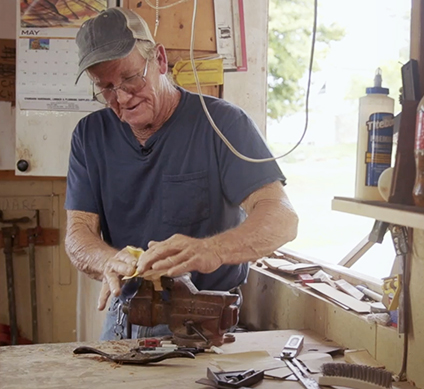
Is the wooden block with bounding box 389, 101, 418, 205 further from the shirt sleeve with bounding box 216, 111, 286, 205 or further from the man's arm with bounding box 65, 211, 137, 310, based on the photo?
the man's arm with bounding box 65, 211, 137, 310

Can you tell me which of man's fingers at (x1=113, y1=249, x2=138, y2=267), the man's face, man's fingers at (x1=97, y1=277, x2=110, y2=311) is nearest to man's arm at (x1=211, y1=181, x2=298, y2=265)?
man's fingers at (x1=113, y1=249, x2=138, y2=267)

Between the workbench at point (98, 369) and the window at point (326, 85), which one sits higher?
the window at point (326, 85)

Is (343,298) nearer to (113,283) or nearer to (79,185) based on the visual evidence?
(113,283)

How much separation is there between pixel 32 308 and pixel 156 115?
219cm

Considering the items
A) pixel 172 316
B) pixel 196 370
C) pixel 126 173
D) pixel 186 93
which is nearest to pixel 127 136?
pixel 126 173

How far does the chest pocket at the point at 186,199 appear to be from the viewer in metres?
1.93

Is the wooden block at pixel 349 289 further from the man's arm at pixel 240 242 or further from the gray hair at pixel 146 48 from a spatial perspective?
the gray hair at pixel 146 48

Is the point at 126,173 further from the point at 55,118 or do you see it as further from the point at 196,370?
the point at 55,118

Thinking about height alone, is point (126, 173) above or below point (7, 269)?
above

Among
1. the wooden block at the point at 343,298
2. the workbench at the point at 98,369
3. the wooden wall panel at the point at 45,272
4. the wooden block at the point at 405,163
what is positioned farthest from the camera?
the wooden wall panel at the point at 45,272

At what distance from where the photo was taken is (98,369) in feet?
4.84

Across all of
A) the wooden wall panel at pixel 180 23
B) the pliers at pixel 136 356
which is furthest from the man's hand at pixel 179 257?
the wooden wall panel at pixel 180 23

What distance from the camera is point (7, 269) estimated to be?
12.0 ft

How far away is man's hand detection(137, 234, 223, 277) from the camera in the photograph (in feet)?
4.97
